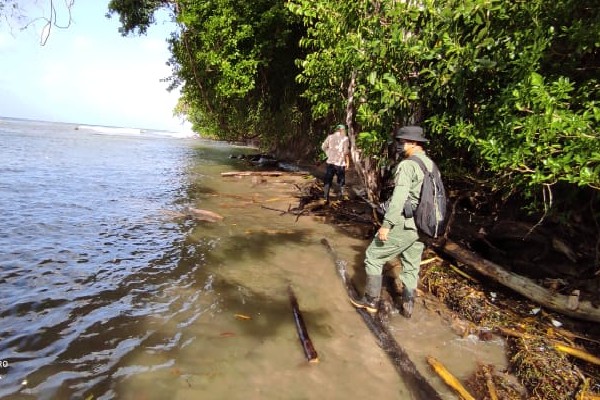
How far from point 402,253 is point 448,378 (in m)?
1.64

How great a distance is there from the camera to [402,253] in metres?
4.84

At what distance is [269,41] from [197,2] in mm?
2960

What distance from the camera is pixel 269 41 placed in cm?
1493

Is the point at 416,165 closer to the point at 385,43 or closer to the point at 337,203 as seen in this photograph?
the point at 385,43

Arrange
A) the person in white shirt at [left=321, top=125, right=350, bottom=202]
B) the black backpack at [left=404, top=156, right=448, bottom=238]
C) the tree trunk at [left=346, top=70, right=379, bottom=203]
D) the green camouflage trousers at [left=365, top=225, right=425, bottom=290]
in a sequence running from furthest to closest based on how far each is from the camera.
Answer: the person in white shirt at [left=321, top=125, right=350, bottom=202] < the tree trunk at [left=346, top=70, right=379, bottom=203] < the green camouflage trousers at [left=365, top=225, right=425, bottom=290] < the black backpack at [left=404, top=156, right=448, bottom=238]

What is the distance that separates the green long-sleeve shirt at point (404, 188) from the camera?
14.6ft

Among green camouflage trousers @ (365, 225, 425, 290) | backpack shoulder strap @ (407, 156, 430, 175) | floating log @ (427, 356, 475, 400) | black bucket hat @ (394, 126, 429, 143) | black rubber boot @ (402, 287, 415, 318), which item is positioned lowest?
floating log @ (427, 356, 475, 400)

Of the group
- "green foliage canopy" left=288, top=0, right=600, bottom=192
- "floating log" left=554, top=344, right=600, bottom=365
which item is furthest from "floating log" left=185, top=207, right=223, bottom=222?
"floating log" left=554, top=344, right=600, bottom=365

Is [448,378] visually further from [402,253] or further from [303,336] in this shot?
[402,253]

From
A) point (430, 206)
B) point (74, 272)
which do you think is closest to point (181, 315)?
point (74, 272)

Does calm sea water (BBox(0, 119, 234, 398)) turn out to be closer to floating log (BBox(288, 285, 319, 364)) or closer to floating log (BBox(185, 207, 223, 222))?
floating log (BBox(185, 207, 223, 222))

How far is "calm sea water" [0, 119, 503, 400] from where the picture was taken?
3.24m

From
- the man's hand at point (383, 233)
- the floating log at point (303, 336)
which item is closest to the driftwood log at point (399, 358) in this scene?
the floating log at point (303, 336)

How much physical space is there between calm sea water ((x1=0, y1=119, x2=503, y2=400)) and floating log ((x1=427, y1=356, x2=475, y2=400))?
8cm
